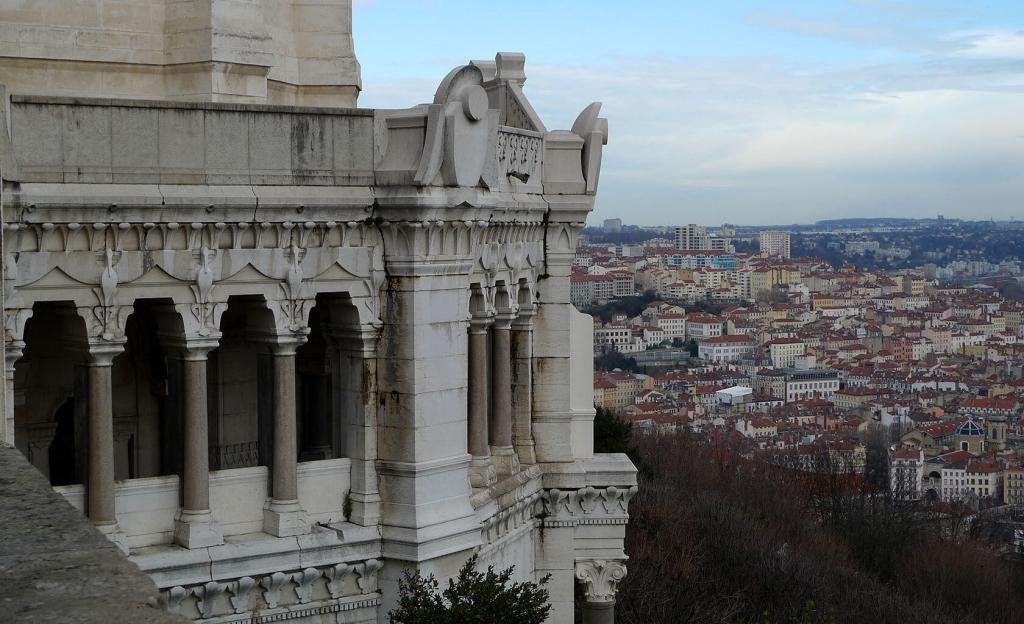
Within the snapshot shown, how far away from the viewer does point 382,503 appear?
45.9ft

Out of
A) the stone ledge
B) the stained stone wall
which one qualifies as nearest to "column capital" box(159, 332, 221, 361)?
the stone ledge

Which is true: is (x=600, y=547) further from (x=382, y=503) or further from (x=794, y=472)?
(x=794, y=472)

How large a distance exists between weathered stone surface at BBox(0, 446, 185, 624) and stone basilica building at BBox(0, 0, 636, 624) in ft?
13.7

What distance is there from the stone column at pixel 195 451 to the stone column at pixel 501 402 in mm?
4112

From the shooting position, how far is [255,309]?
43.3 feet

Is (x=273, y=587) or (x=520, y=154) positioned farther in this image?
(x=520, y=154)

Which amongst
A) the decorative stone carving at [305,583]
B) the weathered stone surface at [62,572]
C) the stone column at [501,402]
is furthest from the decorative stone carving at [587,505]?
the weathered stone surface at [62,572]

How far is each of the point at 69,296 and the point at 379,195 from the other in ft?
9.19

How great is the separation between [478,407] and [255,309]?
9.92 ft

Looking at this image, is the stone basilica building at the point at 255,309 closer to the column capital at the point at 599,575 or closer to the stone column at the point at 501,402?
the stone column at the point at 501,402

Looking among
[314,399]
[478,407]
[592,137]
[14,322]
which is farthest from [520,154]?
[14,322]

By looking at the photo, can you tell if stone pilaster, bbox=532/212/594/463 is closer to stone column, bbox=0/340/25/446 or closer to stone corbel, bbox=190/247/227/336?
stone corbel, bbox=190/247/227/336

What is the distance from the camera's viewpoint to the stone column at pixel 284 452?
1326cm

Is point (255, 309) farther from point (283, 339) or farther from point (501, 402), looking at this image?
point (501, 402)
